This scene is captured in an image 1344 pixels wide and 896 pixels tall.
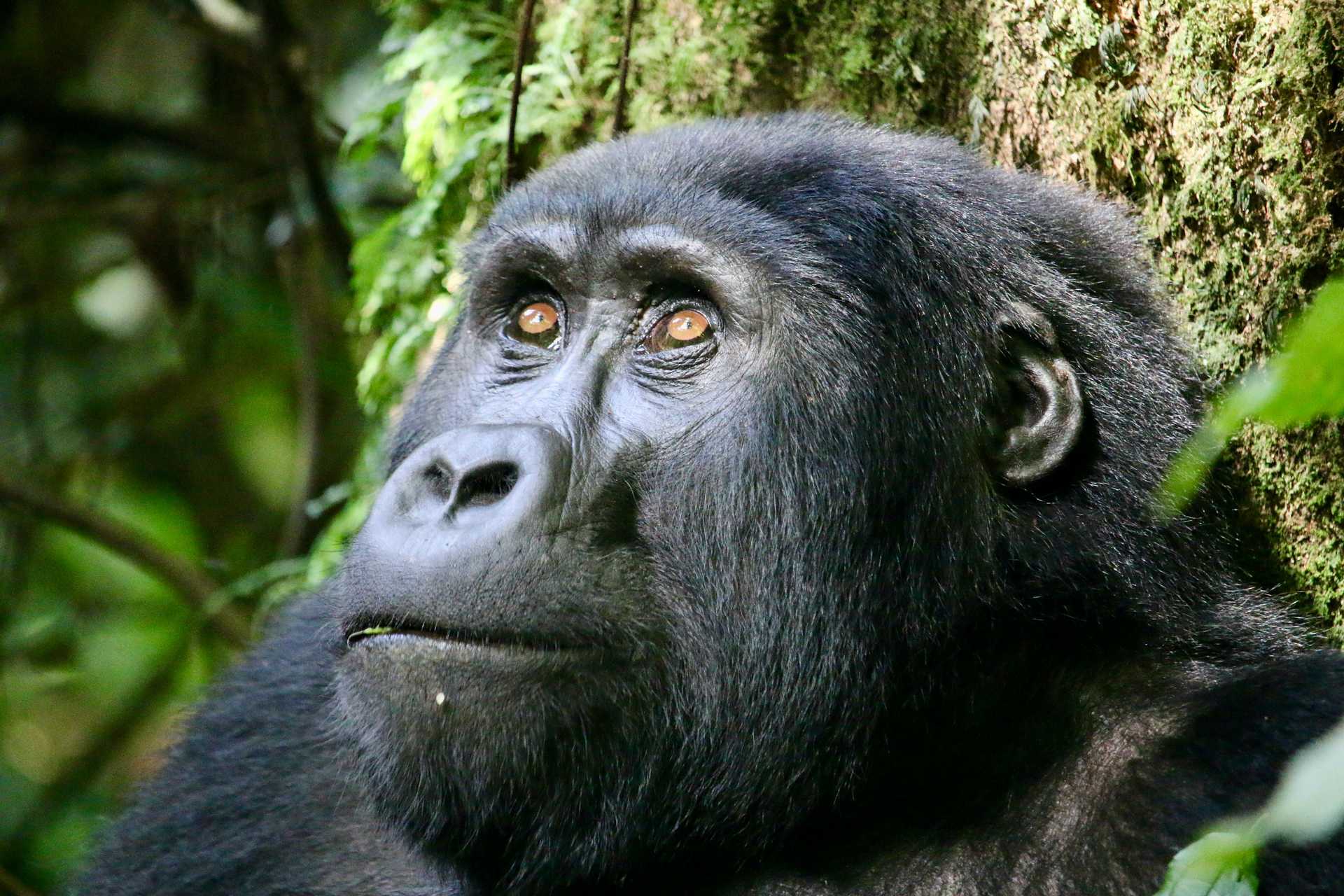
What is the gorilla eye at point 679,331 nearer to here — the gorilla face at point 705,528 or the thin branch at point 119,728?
the gorilla face at point 705,528

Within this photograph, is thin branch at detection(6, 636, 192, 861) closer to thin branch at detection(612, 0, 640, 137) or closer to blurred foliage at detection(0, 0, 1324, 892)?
blurred foliage at detection(0, 0, 1324, 892)

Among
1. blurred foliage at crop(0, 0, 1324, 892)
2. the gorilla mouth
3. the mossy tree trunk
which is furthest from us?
blurred foliage at crop(0, 0, 1324, 892)

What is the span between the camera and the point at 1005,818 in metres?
2.66

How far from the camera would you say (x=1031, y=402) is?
293 centimetres

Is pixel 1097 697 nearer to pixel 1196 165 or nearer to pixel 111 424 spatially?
pixel 1196 165

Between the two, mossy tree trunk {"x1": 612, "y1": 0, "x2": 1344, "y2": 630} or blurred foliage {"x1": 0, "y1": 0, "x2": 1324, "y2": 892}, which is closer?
mossy tree trunk {"x1": 612, "y1": 0, "x2": 1344, "y2": 630}

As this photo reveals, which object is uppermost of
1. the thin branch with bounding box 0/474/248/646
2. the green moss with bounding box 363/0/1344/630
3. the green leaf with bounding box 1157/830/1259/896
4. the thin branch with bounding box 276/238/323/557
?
the green moss with bounding box 363/0/1344/630

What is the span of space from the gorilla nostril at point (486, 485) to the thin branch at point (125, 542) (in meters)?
4.04

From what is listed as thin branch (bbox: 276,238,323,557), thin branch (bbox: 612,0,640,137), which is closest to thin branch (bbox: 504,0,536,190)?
thin branch (bbox: 612,0,640,137)

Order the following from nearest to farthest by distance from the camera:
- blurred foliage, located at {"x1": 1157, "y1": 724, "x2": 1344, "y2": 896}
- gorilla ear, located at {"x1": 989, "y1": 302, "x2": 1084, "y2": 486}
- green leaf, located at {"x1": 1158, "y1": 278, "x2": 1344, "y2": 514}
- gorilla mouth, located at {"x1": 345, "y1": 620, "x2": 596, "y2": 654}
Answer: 1. blurred foliage, located at {"x1": 1157, "y1": 724, "x2": 1344, "y2": 896}
2. green leaf, located at {"x1": 1158, "y1": 278, "x2": 1344, "y2": 514}
3. gorilla mouth, located at {"x1": 345, "y1": 620, "x2": 596, "y2": 654}
4. gorilla ear, located at {"x1": 989, "y1": 302, "x2": 1084, "y2": 486}

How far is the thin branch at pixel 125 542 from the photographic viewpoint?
6316 mm

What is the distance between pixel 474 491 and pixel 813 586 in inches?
26.6

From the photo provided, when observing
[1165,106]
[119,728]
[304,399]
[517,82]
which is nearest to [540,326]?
[517,82]

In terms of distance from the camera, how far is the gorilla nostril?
2.57m
